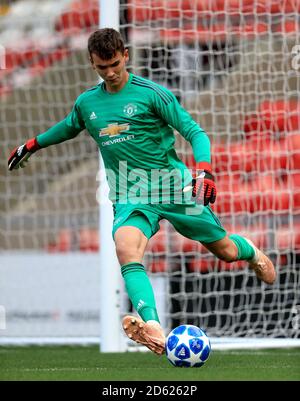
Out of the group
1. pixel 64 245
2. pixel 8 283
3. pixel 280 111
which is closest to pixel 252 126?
pixel 280 111

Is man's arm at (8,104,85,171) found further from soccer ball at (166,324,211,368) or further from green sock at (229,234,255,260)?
soccer ball at (166,324,211,368)

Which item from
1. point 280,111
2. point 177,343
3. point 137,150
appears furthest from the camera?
point 280,111

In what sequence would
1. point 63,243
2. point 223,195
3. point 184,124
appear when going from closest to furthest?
point 184,124, point 223,195, point 63,243

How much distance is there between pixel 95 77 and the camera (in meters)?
12.1

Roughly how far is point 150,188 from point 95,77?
21.3 ft

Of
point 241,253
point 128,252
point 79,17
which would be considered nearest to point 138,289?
point 128,252

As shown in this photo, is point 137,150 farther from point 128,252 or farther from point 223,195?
point 223,195

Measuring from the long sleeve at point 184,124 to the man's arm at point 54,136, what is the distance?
521 mm

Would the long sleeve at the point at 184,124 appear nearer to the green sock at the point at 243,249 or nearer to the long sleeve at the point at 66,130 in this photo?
the long sleeve at the point at 66,130

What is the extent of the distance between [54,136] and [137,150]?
1.96ft

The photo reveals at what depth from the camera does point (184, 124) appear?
5602 mm
